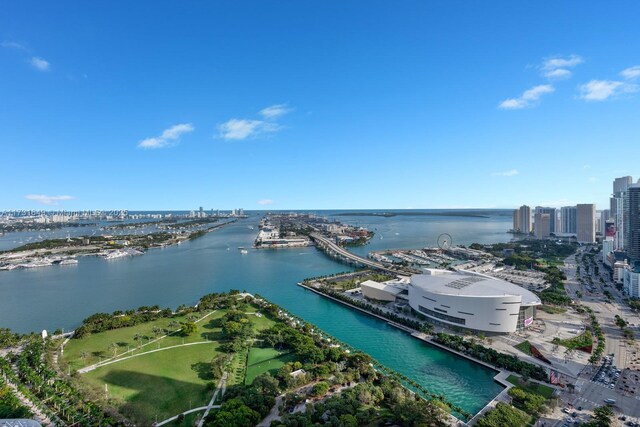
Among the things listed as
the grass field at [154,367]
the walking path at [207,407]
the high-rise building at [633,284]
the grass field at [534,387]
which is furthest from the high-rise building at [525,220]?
the walking path at [207,407]

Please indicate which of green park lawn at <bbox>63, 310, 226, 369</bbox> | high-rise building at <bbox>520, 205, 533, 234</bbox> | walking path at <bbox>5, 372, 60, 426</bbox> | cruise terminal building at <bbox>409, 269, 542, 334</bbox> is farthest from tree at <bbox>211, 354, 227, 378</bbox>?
high-rise building at <bbox>520, 205, 533, 234</bbox>

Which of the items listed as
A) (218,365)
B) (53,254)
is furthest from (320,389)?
(53,254)

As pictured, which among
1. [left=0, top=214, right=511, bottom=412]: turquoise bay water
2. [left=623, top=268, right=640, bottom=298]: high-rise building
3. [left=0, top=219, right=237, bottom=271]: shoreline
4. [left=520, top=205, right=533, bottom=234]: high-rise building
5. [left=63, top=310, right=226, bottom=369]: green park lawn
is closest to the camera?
[left=0, top=214, right=511, bottom=412]: turquoise bay water

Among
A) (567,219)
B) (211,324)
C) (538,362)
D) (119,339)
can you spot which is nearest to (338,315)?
(211,324)

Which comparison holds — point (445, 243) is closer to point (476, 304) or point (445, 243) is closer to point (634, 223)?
point (634, 223)

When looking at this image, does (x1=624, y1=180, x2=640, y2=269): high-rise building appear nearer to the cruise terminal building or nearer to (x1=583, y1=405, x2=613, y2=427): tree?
the cruise terminal building

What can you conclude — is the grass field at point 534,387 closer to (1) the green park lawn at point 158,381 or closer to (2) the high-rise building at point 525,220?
(1) the green park lawn at point 158,381
